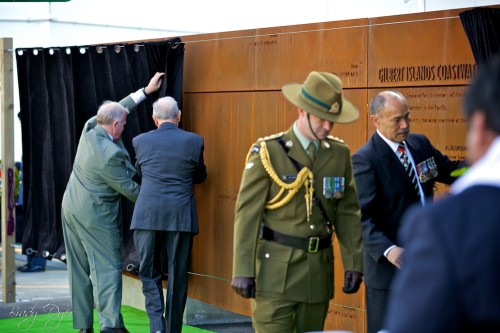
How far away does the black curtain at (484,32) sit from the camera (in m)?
6.13

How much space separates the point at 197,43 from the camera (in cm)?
897

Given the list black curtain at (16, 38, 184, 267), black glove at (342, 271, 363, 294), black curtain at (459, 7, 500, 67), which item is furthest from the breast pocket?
black curtain at (16, 38, 184, 267)

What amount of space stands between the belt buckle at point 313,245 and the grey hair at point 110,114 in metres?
3.37

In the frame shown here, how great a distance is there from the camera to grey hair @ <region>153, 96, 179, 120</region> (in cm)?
809

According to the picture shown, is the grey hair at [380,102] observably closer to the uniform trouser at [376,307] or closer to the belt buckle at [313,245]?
the belt buckle at [313,245]

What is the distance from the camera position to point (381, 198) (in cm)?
554

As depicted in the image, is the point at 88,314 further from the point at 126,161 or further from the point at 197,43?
the point at 197,43

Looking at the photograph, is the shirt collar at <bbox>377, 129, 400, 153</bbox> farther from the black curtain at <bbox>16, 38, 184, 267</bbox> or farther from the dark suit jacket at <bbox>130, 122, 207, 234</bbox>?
the black curtain at <bbox>16, 38, 184, 267</bbox>

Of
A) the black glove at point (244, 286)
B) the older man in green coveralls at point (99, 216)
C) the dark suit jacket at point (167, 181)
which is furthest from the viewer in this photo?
the older man in green coveralls at point (99, 216)

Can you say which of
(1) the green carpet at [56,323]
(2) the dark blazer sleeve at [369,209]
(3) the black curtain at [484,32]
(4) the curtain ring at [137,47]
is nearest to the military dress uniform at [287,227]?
(2) the dark blazer sleeve at [369,209]

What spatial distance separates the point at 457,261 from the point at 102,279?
21.7ft

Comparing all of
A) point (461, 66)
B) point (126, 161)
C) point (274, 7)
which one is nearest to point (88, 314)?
point (126, 161)

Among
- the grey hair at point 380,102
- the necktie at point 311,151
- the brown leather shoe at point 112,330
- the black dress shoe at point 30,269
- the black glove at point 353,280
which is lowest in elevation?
the black dress shoe at point 30,269

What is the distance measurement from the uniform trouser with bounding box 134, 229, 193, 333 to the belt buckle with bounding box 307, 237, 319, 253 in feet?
9.33
